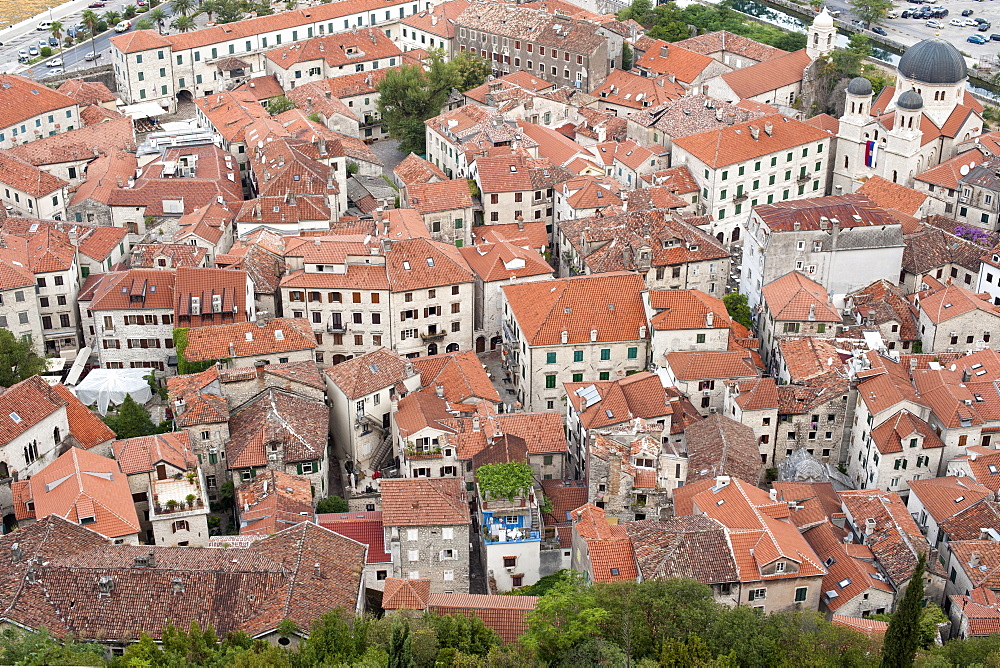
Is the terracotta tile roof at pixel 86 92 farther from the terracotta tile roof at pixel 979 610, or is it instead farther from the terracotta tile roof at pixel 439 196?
the terracotta tile roof at pixel 979 610

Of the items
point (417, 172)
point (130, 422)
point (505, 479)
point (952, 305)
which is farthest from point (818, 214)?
point (130, 422)

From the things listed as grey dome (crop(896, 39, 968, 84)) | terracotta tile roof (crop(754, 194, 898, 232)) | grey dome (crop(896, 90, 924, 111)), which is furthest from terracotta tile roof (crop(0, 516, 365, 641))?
grey dome (crop(896, 39, 968, 84))

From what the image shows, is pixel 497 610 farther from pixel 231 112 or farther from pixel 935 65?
pixel 935 65

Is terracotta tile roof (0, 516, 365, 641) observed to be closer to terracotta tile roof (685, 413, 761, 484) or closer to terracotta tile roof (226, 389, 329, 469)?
terracotta tile roof (226, 389, 329, 469)

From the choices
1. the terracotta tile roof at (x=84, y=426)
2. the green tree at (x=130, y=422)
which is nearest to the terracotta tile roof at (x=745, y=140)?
the green tree at (x=130, y=422)

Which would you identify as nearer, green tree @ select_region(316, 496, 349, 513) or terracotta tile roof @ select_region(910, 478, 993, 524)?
terracotta tile roof @ select_region(910, 478, 993, 524)

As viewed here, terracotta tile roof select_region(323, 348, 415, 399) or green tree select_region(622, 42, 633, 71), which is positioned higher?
green tree select_region(622, 42, 633, 71)

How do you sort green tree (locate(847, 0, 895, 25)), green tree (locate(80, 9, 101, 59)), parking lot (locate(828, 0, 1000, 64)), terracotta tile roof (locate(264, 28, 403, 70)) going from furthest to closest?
1. green tree (locate(80, 9, 101, 59))
2. green tree (locate(847, 0, 895, 25))
3. parking lot (locate(828, 0, 1000, 64))
4. terracotta tile roof (locate(264, 28, 403, 70))
